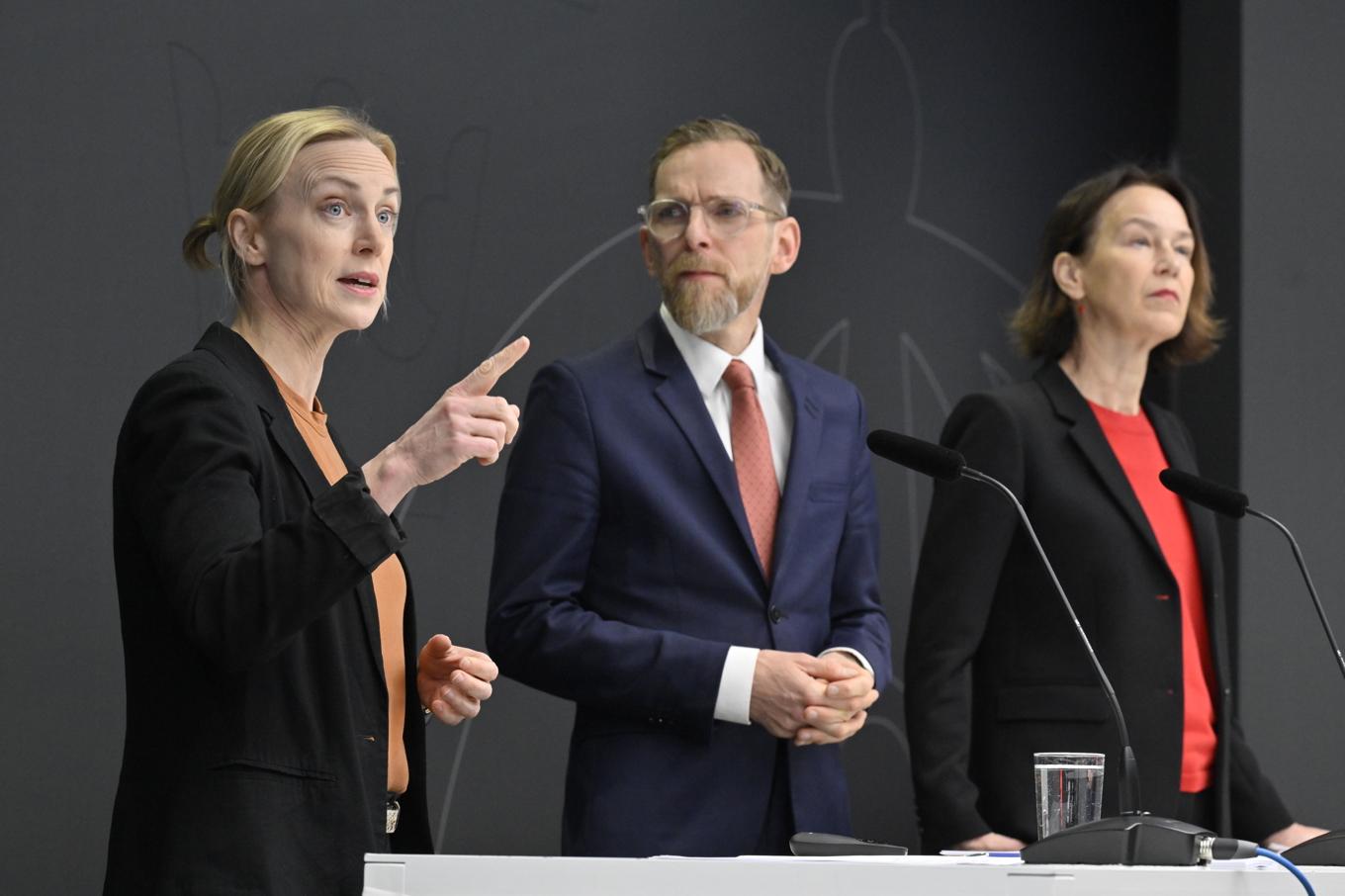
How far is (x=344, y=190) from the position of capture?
7.70 ft

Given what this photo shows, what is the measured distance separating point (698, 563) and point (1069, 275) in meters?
1.10

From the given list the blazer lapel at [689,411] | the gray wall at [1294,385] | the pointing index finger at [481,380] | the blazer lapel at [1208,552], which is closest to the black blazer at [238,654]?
the pointing index finger at [481,380]

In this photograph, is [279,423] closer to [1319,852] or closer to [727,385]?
[727,385]

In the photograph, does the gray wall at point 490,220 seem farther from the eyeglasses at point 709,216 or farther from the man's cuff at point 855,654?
→ the man's cuff at point 855,654

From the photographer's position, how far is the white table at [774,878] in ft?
5.21

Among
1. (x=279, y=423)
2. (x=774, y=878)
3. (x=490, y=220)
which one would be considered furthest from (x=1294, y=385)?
(x=774, y=878)

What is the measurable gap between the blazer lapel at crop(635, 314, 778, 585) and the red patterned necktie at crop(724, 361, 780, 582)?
0.04 m

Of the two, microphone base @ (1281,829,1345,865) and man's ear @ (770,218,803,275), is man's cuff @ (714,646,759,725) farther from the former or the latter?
microphone base @ (1281,829,1345,865)

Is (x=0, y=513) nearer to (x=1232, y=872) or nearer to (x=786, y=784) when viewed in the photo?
(x=786, y=784)

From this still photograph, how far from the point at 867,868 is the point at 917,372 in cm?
284

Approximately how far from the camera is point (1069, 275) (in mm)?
3420

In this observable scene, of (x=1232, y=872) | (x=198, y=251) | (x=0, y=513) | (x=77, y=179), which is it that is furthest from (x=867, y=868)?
(x=77, y=179)

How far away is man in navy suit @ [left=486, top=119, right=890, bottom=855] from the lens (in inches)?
106

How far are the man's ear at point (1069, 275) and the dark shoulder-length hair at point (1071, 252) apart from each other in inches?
0.7
